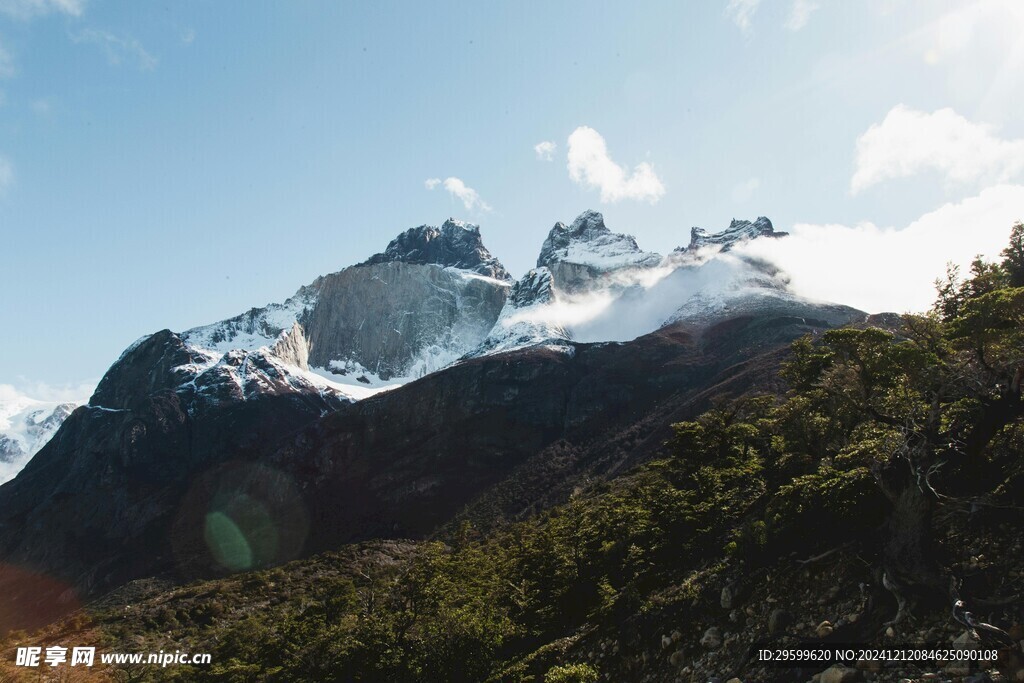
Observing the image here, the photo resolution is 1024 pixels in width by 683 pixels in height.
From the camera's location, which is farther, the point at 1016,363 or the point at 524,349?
the point at 524,349

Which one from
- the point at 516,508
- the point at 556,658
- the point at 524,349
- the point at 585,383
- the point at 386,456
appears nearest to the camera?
the point at 556,658

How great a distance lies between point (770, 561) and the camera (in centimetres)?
1848

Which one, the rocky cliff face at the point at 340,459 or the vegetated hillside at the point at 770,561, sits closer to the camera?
the vegetated hillside at the point at 770,561

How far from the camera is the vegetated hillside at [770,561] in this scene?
1388 centimetres

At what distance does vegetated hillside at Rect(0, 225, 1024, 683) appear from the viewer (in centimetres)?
1388

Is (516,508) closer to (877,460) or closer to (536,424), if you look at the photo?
(536,424)

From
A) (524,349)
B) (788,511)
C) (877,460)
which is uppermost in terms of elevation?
(524,349)

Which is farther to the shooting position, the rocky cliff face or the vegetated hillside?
the rocky cliff face

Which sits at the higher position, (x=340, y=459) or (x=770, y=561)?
(x=340, y=459)

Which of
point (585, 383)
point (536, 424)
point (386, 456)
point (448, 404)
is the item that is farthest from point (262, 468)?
point (585, 383)

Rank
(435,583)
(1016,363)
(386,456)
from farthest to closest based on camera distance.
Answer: (386,456)
(435,583)
(1016,363)

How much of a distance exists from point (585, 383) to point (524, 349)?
39784mm

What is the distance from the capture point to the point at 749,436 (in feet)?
106

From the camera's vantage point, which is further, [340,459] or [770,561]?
[340,459]
